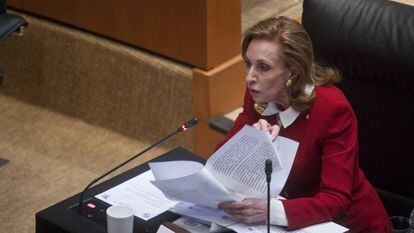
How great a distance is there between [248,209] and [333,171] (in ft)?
0.80

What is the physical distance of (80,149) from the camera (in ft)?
10.3

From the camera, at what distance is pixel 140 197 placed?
191cm

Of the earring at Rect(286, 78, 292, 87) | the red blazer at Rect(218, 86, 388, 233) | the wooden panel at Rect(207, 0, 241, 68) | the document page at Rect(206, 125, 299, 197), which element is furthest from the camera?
the wooden panel at Rect(207, 0, 241, 68)

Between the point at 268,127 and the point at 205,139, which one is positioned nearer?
the point at 268,127

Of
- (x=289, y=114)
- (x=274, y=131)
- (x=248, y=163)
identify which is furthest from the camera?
(x=289, y=114)

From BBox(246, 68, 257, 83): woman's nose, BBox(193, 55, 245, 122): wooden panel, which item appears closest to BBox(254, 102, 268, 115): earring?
BBox(246, 68, 257, 83): woman's nose

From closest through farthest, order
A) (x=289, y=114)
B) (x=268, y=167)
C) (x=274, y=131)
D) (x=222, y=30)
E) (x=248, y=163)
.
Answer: (x=268, y=167) → (x=248, y=163) → (x=274, y=131) → (x=289, y=114) → (x=222, y=30)

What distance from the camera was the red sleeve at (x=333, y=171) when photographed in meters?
1.80

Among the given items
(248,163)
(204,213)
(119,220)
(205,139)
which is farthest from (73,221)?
(205,139)

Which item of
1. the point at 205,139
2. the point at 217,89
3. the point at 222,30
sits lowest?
the point at 205,139

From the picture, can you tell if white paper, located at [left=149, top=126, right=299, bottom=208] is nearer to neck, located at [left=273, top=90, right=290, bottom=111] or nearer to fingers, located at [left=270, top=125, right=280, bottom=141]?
fingers, located at [left=270, top=125, right=280, bottom=141]

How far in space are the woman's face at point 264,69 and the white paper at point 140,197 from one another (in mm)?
298

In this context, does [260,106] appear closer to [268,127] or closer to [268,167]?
[268,127]

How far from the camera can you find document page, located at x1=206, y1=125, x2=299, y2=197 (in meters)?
1.73
